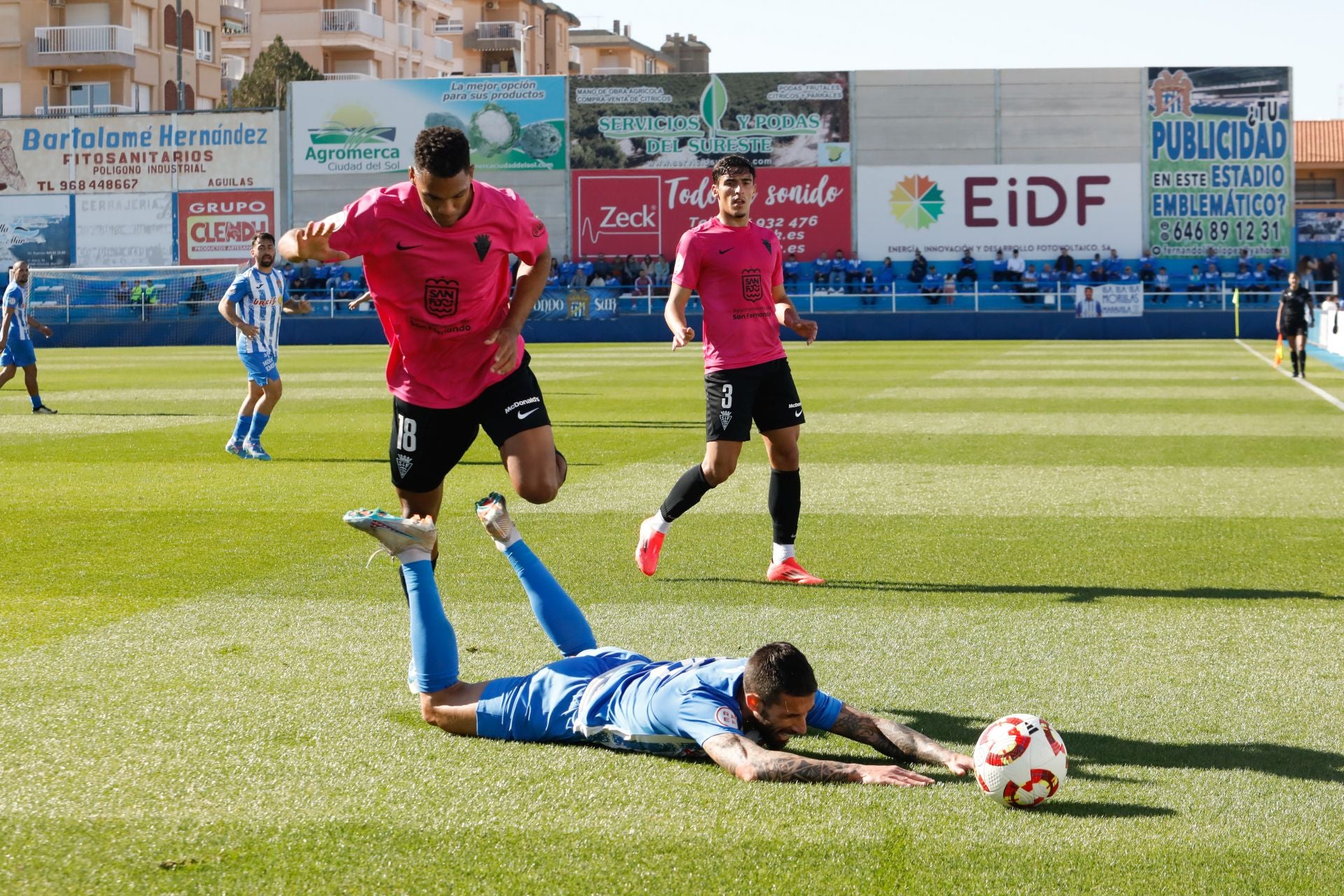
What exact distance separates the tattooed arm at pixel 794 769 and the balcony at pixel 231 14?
252ft

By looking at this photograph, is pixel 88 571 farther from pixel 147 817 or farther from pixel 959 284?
pixel 959 284

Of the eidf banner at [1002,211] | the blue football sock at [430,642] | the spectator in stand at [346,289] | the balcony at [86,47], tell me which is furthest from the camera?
the balcony at [86,47]

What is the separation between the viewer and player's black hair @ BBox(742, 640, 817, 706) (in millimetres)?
4273

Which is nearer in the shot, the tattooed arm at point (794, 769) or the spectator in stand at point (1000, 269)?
the tattooed arm at point (794, 769)

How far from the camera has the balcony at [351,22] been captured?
243 feet

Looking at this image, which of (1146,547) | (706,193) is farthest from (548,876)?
(706,193)

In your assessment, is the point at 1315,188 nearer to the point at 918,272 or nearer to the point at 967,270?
the point at 967,270

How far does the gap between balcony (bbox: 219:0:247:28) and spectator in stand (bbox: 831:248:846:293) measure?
39.5 metres

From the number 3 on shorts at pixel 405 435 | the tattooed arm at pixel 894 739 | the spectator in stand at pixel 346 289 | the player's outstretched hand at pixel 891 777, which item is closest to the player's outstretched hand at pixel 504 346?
the number 3 on shorts at pixel 405 435

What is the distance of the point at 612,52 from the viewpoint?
106812 millimetres

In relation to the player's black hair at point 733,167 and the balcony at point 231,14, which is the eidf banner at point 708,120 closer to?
the balcony at point 231,14

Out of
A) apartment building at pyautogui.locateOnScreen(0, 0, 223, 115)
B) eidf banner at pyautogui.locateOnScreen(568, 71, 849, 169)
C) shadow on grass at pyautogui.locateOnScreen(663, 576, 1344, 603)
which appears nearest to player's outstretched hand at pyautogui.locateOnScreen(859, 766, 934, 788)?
shadow on grass at pyautogui.locateOnScreen(663, 576, 1344, 603)

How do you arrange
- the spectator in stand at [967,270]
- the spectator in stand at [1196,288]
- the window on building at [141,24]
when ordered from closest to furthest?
1. the spectator in stand at [1196,288]
2. the spectator in stand at [967,270]
3. the window on building at [141,24]

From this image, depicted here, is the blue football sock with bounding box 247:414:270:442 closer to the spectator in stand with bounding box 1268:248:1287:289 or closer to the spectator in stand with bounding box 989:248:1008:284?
the spectator in stand with bounding box 989:248:1008:284
